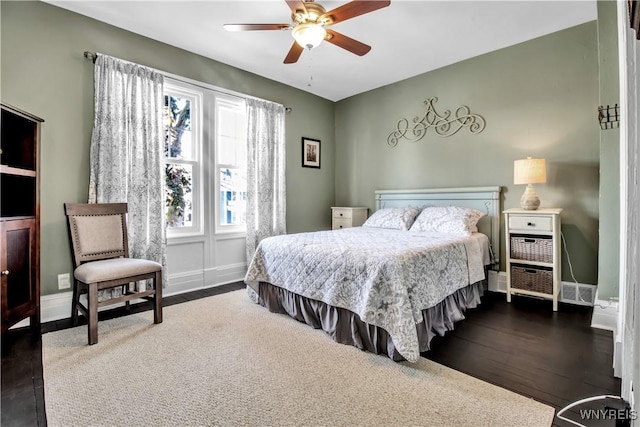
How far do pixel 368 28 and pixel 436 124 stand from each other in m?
1.58

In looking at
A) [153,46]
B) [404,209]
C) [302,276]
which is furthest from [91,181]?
[404,209]

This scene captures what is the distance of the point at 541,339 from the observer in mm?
2326

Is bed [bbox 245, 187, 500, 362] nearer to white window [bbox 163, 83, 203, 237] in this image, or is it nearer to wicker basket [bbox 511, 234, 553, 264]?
wicker basket [bbox 511, 234, 553, 264]

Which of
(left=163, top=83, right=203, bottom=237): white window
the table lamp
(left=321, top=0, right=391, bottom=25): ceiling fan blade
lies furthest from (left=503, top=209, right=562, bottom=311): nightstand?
(left=163, top=83, right=203, bottom=237): white window

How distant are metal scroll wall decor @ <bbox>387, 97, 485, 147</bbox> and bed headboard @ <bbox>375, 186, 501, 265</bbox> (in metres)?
0.73

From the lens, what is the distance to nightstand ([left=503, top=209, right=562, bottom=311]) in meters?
2.95

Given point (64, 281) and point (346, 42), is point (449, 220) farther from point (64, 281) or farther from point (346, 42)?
point (64, 281)

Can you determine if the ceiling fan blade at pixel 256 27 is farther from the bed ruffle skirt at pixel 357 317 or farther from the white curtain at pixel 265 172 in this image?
the bed ruffle skirt at pixel 357 317

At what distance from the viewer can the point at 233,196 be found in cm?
421

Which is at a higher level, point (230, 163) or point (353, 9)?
point (353, 9)

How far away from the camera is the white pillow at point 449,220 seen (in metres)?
3.32

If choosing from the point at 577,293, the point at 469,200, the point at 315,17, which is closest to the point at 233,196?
the point at 315,17

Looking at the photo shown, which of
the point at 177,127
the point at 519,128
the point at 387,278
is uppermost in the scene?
the point at 177,127

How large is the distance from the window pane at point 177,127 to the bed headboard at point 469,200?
9.37ft
